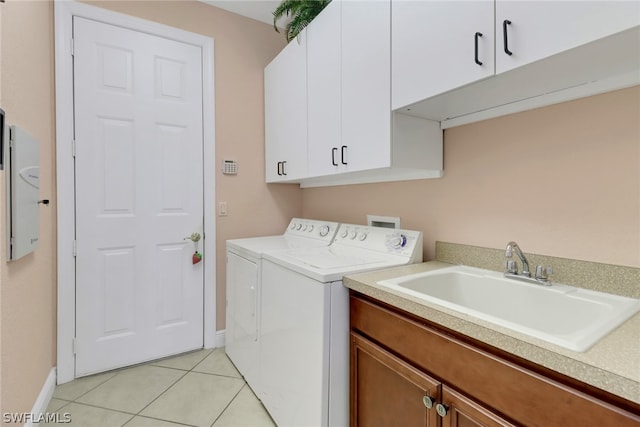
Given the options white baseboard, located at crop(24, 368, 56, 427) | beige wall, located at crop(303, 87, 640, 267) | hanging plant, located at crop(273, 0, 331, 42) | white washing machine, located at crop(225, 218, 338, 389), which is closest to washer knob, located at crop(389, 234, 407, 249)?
beige wall, located at crop(303, 87, 640, 267)

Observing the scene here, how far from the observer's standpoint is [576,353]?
63 cm

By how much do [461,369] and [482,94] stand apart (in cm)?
97

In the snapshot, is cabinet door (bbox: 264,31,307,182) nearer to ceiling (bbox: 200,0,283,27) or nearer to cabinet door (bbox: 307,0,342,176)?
cabinet door (bbox: 307,0,342,176)

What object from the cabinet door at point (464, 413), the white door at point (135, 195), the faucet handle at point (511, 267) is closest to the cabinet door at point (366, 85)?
the faucet handle at point (511, 267)

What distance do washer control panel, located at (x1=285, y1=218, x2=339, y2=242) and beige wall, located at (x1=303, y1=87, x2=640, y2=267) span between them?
592 millimetres

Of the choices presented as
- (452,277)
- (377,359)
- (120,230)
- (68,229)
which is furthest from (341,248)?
(68,229)

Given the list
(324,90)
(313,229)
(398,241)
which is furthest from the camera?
(313,229)

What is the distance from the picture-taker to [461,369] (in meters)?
0.84

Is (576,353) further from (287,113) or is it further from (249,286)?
(287,113)

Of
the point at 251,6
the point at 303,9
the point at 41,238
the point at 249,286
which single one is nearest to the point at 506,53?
the point at 303,9

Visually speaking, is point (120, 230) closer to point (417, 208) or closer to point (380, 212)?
point (380, 212)

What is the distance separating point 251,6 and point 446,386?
276cm

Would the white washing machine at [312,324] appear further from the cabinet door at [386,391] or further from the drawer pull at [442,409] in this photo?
the drawer pull at [442,409]

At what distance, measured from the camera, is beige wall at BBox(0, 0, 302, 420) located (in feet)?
4.18
